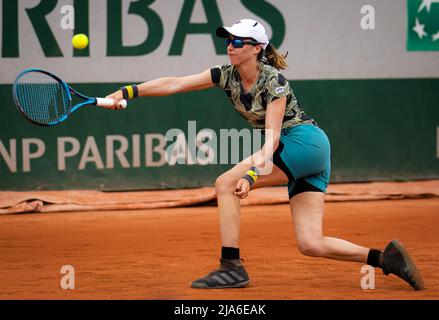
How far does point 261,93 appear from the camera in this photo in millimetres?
4590

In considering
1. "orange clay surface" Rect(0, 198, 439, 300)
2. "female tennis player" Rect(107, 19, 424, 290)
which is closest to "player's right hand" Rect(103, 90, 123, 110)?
"female tennis player" Rect(107, 19, 424, 290)

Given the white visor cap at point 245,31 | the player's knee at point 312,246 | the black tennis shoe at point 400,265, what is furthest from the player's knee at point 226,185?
the black tennis shoe at point 400,265

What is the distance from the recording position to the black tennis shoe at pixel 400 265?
462 centimetres

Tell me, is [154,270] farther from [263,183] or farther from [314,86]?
[314,86]

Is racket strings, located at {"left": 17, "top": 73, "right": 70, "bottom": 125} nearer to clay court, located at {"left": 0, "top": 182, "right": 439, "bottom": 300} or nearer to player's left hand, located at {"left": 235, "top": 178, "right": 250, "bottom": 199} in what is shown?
clay court, located at {"left": 0, "top": 182, "right": 439, "bottom": 300}

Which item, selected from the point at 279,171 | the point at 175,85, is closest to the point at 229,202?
the point at 279,171

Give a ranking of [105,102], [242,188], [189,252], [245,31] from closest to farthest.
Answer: [242,188]
[105,102]
[245,31]
[189,252]

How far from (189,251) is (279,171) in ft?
5.25

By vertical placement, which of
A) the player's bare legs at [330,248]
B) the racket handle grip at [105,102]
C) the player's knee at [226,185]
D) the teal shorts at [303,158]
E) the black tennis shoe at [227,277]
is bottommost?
the black tennis shoe at [227,277]

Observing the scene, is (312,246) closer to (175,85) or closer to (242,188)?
(242,188)

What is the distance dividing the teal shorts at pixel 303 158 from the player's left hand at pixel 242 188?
0.42 metres

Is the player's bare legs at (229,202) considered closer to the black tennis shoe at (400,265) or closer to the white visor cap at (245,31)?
the white visor cap at (245,31)

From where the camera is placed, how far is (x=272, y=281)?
4977 mm

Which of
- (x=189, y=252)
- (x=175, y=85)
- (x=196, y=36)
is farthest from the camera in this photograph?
(x=196, y=36)
